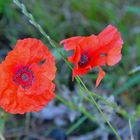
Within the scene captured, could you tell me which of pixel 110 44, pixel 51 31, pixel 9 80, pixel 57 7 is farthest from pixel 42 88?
pixel 57 7

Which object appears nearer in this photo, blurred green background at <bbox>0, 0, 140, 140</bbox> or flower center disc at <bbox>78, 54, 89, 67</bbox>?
flower center disc at <bbox>78, 54, 89, 67</bbox>

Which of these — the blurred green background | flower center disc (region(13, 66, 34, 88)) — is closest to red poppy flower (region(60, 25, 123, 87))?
flower center disc (region(13, 66, 34, 88))

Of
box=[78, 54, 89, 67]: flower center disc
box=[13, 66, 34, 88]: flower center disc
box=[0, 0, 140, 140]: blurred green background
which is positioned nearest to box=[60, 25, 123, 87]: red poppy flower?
box=[78, 54, 89, 67]: flower center disc

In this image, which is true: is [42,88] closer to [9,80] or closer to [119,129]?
[9,80]

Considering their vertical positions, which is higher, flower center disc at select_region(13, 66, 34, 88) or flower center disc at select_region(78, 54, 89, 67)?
flower center disc at select_region(13, 66, 34, 88)

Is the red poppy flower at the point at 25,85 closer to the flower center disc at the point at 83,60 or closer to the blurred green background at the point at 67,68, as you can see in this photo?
the flower center disc at the point at 83,60

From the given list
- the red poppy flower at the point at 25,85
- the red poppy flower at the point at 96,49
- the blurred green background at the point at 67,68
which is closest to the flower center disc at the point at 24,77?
the red poppy flower at the point at 25,85

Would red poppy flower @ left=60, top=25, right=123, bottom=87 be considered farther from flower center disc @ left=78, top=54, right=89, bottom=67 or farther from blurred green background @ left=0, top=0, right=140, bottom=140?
blurred green background @ left=0, top=0, right=140, bottom=140
